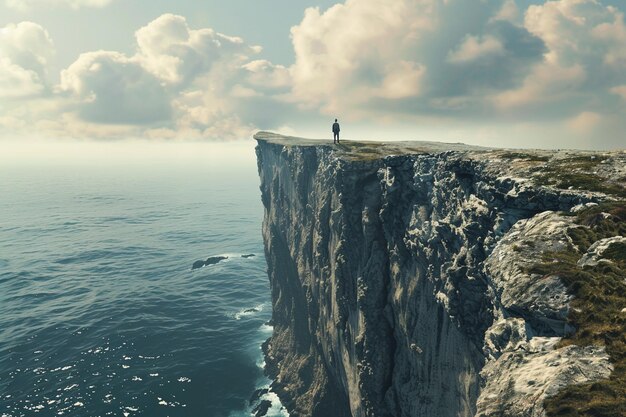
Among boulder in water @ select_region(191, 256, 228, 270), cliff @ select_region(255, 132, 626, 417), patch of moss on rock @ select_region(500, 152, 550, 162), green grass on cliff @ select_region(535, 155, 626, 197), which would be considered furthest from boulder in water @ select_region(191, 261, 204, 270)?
green grass on cliff @ select_region(535, 155, 626, 197)

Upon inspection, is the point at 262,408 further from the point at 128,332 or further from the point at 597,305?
the point at 597,305

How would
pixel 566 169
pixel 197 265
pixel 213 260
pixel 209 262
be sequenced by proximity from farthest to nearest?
1. pixel 213 260
2. pixel 209 262
3. pixel 197 265
4. pixel 566 169

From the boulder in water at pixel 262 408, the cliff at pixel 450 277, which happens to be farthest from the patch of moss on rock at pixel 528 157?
the boulder in water at pixel 262 408

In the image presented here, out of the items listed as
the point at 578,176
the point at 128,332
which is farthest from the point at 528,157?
the point at 128,332

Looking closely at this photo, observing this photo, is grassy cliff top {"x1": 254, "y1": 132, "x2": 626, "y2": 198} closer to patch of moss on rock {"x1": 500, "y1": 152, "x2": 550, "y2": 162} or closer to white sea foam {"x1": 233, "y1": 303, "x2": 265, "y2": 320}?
patch of moss on rock {"x1": 500, "y1": 152, "x2": 550, "y2": 162}

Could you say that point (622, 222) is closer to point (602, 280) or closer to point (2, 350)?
point (602, 280)

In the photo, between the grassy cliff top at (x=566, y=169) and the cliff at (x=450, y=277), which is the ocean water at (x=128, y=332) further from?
the grassy cliff top at (x=566, y=169)

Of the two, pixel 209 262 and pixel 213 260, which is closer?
pixel 209 262
